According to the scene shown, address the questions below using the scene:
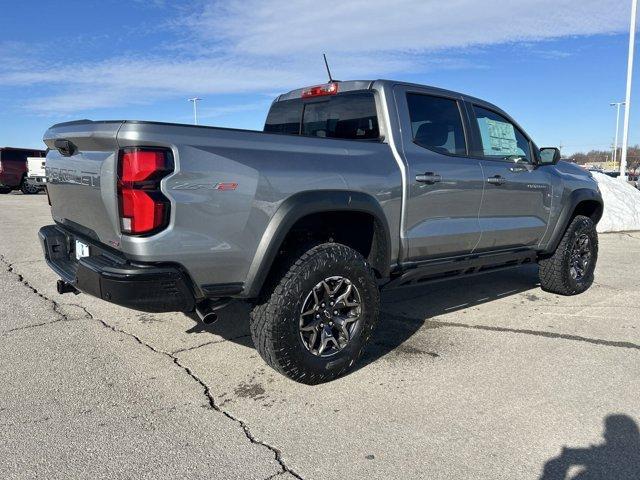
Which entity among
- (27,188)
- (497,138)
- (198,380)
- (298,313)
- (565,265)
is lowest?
(198,380)

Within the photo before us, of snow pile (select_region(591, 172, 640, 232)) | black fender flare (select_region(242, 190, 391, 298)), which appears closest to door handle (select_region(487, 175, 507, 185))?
black fender flare (select_region(242, 190, 391, 298))

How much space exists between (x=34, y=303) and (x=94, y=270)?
274 centimetres

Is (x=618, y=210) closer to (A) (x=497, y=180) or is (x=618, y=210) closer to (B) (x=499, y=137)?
(B) (x=499, y=137)

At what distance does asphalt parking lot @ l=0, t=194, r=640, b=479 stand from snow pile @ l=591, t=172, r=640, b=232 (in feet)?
22.7

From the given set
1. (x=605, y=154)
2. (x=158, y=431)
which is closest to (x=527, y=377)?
(x=158, y=431)

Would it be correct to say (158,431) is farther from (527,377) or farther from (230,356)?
(527,377)

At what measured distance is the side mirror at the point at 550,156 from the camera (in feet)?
17.1

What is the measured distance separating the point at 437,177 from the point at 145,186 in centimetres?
217

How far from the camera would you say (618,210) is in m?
11.4

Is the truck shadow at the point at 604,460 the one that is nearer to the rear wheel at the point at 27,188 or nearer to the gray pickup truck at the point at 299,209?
the gray pickup truck at the point at 299,209

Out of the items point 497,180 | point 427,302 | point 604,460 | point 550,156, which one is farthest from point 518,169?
point 604,460

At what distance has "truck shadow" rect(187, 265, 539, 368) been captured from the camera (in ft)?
13.9

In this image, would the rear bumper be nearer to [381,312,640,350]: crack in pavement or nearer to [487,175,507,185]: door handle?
[381,312,640,350]: crack in pavement

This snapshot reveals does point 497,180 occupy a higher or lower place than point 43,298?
higher
